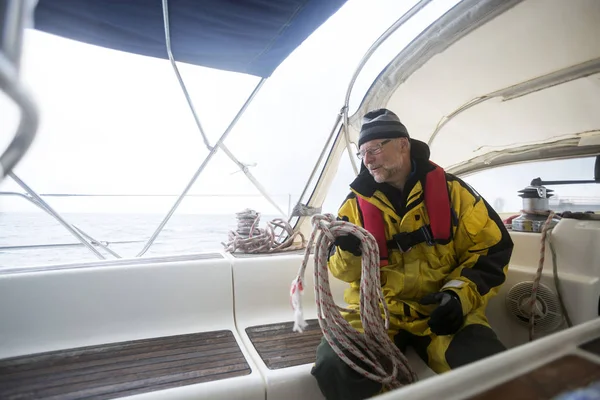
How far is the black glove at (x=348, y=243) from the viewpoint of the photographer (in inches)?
48.1

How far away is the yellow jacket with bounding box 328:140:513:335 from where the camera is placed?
1.23 metres

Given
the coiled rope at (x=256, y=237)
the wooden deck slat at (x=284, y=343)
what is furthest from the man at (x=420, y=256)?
the coiled rope at (x=256, y=237)

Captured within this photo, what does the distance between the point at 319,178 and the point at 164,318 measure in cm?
144

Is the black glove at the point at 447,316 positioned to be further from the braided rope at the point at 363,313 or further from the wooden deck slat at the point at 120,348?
the wooden deck slat at the point at 120,348

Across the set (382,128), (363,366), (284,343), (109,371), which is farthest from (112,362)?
(382,128)

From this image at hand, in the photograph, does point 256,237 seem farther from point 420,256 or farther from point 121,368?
point 420,256

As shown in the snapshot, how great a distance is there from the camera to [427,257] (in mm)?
1311

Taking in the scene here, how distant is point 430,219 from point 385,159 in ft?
0.97

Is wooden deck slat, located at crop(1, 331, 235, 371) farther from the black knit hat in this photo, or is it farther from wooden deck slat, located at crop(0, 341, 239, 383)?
the black knit hat

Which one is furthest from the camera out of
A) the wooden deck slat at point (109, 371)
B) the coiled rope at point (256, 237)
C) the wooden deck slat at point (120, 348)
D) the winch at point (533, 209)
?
the coiled rope at point (256, 237)

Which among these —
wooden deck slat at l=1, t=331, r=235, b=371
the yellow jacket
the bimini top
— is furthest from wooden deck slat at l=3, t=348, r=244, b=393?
the bimini top

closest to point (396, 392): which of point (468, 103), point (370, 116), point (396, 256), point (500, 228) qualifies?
point (396, 256)

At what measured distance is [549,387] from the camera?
1.50 feet

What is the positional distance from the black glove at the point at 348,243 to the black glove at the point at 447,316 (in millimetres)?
326
